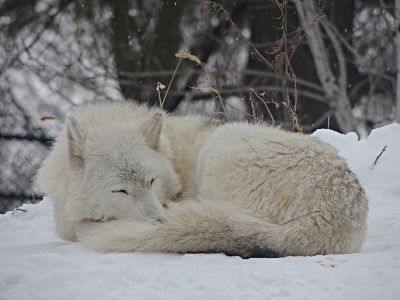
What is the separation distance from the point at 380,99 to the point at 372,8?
5.79ft

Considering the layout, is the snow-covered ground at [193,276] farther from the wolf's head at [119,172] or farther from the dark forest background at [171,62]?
the dark forest background at [171,62]

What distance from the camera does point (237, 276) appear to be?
3.49 m

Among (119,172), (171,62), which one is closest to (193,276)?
(119,172)

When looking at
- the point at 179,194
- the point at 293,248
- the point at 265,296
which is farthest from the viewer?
the point at 179,194

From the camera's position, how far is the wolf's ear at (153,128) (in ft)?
16.0

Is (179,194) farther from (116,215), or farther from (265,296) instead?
(265,296)

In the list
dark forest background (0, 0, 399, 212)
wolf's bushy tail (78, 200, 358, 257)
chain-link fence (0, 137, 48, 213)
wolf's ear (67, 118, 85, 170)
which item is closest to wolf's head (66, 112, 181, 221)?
wolf's ear (67, 118, 85, 170)

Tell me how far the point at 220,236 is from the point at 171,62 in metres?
9.03

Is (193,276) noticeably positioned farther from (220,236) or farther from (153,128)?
(153,128)

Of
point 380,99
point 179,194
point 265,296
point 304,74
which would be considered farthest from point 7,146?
point 265,296

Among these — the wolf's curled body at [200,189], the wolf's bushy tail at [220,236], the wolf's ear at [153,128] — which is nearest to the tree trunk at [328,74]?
the wolf's curled body at [200,189]

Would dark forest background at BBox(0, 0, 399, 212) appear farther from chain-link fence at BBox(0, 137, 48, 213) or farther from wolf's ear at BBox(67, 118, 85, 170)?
wolf's ear at BBox(67, 118, 85, 170)

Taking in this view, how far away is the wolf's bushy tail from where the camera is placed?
3.99 metres

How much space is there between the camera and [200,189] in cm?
481
